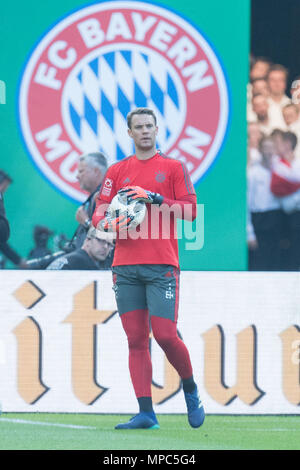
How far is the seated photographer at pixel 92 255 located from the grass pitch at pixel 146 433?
1.15 m

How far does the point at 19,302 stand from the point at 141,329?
46.6 inches

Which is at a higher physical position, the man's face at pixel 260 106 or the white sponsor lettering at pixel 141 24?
the white sponsor lettering at pixel 141 24

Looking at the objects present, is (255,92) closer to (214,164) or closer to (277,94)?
(277,94)

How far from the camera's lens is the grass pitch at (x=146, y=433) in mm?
4738

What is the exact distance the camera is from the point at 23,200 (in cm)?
864

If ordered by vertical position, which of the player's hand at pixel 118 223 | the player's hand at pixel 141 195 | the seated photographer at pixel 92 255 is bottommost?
the seated photographer at pixel 92 255

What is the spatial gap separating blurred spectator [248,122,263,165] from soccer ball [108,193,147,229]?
12.6 ft

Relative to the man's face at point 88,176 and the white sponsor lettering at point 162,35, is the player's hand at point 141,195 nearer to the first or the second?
the man's face at point 88,176

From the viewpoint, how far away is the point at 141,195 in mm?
5098

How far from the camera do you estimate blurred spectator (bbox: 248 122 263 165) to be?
8891 mm

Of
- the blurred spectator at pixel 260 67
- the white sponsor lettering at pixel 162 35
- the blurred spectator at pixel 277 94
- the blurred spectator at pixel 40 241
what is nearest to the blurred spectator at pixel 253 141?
the blurred spectator at pixel 277 94

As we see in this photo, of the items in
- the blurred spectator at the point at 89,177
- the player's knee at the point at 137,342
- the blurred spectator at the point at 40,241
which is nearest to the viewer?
the player's knee at the point at 137,342

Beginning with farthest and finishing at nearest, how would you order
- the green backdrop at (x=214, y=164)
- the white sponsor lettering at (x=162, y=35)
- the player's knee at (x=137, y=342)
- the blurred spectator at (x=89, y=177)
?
the white sponsor lettering at (x=162, y=35)
the green backdrop at (x=214, y=164)
the blurred spectator at (x=89, y=177)
the player's knee at (x=137, y=342)
